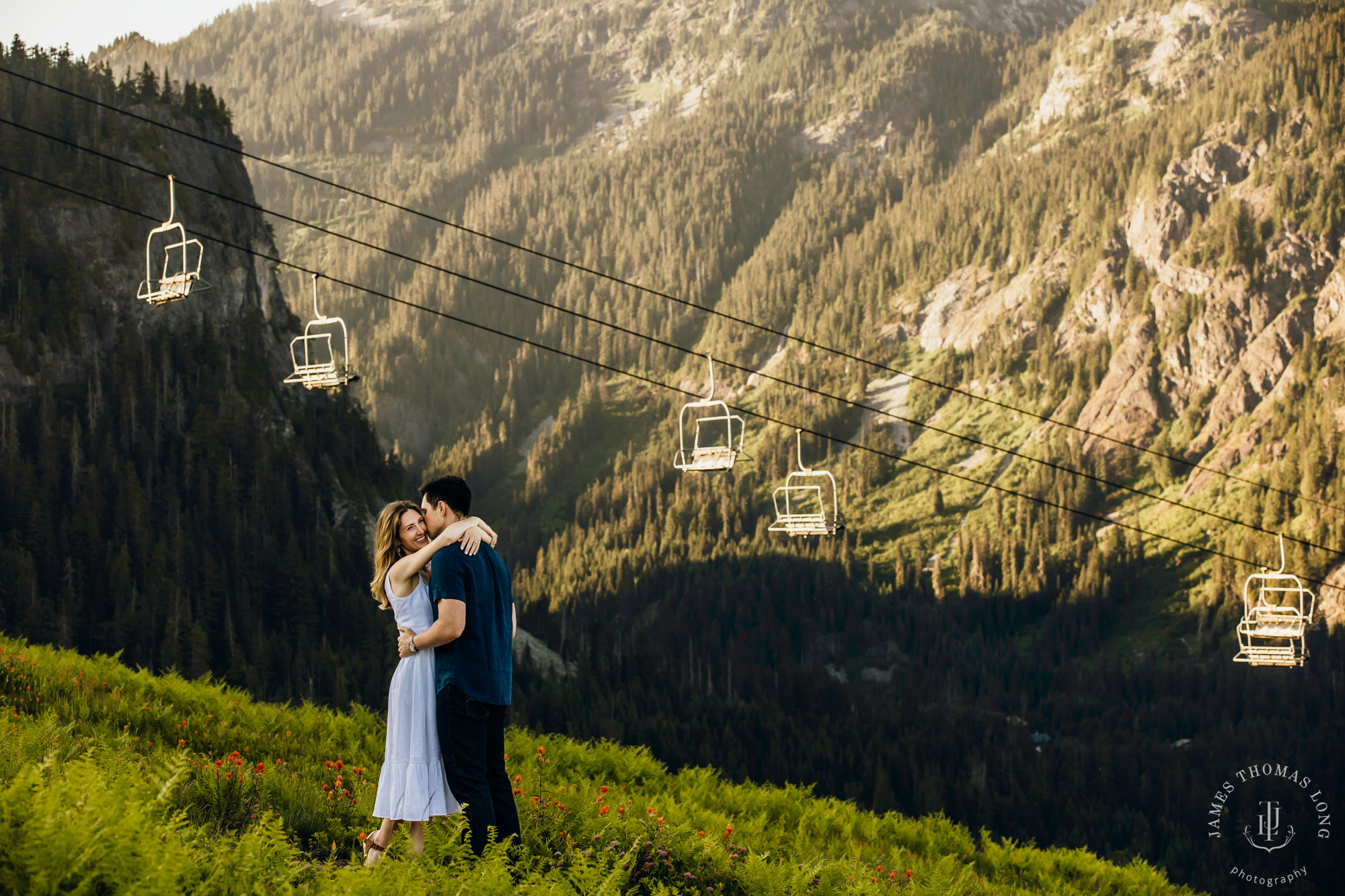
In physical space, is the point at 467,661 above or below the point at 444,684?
above

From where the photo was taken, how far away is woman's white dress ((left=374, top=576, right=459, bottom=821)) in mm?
6910

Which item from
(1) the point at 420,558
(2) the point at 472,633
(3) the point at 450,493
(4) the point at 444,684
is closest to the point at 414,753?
(4) the point at 444,684

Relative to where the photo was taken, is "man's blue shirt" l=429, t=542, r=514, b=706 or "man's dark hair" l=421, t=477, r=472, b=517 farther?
"man's dark hair" l=421, t=477, r=472, b=517

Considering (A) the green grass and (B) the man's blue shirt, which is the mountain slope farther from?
(B) the man's blue shirt

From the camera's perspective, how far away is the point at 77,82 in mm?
97375

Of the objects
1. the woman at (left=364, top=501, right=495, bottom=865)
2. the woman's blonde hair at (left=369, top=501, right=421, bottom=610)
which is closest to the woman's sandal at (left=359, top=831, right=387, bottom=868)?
the woman at (left=364, top=501, right=495, bottom=865)

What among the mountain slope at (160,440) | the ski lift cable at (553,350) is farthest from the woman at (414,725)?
the mountain slope at (160,440)

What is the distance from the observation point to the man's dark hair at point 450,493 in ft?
23.7

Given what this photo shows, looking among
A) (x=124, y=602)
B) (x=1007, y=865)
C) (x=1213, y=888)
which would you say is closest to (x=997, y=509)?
(x=1213, y=888)

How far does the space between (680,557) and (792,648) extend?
74.3 feet

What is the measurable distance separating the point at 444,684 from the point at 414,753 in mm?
455

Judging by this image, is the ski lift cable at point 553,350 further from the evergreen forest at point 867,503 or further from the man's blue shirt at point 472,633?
the man's blue shirt at point 472,633

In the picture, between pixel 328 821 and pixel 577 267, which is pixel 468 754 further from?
pixel 577 267

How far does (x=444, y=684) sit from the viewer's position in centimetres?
696
